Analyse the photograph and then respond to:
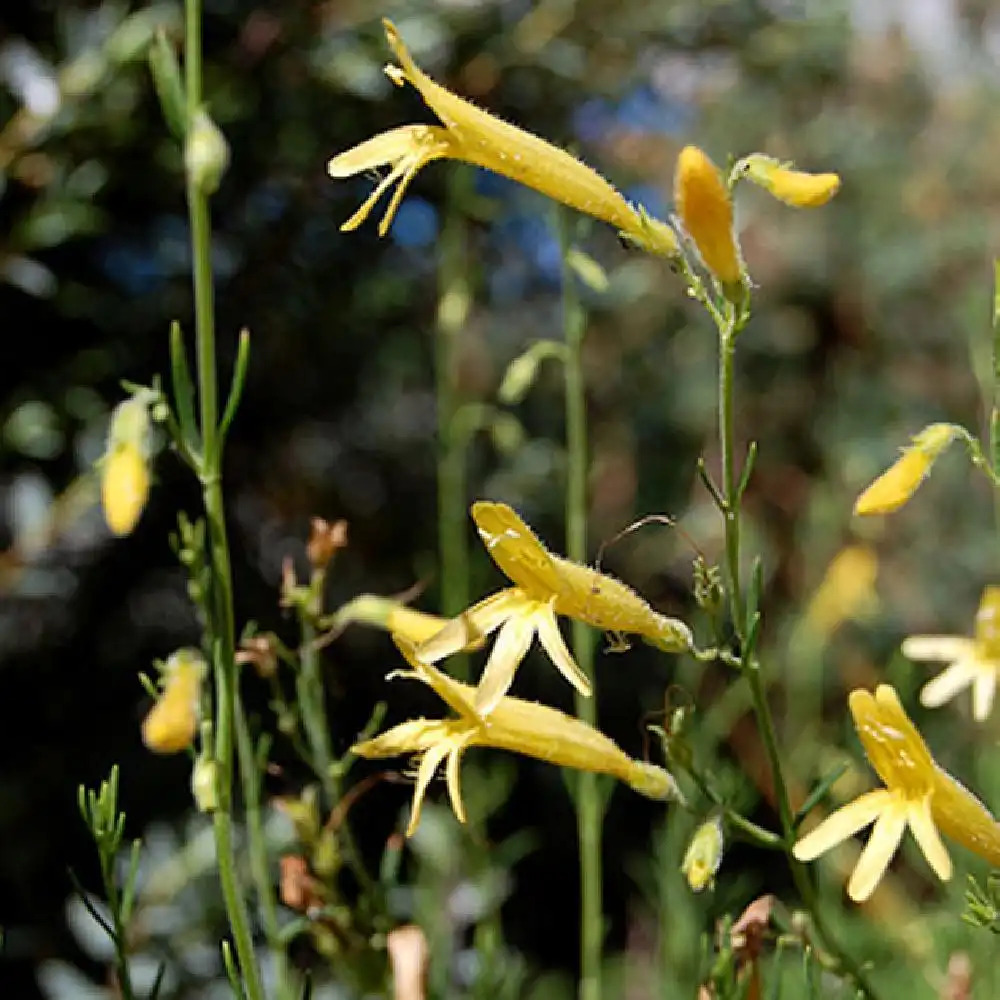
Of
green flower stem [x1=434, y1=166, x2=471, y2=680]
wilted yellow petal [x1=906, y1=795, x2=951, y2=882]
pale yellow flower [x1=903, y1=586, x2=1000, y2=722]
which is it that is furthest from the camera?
green flower stem [x1=434, y1=166, x2=471, y2=680]

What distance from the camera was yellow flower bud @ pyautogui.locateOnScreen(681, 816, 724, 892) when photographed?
88 cm

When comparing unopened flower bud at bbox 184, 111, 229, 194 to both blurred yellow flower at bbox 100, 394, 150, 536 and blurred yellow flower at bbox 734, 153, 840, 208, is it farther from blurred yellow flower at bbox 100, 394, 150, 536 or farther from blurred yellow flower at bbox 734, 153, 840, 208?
blurred yellow flower at bbox 734, 153, 840, 208

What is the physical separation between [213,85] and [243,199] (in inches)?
10.3

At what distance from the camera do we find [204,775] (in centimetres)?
97

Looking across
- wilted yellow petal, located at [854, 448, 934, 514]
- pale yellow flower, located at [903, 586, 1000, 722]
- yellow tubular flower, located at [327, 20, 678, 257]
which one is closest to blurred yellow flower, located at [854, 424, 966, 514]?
wilted yellow petal, located at [854, 448, 934, 514]

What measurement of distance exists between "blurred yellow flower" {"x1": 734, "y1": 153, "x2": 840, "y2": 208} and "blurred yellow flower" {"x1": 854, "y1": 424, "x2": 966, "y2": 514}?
0.20m

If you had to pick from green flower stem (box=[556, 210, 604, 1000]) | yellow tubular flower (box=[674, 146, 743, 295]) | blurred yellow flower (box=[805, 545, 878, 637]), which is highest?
yellow tubular flower (box=[674, 146, 743, 295])

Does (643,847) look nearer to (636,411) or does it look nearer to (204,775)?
(636,411)

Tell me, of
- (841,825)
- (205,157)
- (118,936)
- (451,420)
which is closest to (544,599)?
(841,825)

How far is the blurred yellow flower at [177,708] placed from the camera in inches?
42.9

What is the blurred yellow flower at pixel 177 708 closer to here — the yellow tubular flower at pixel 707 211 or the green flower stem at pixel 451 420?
the yellow tubular flower at pixel 707 211

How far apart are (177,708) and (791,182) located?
630mm

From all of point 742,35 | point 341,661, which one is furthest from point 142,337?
point 742,35

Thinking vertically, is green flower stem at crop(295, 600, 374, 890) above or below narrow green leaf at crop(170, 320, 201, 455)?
below
